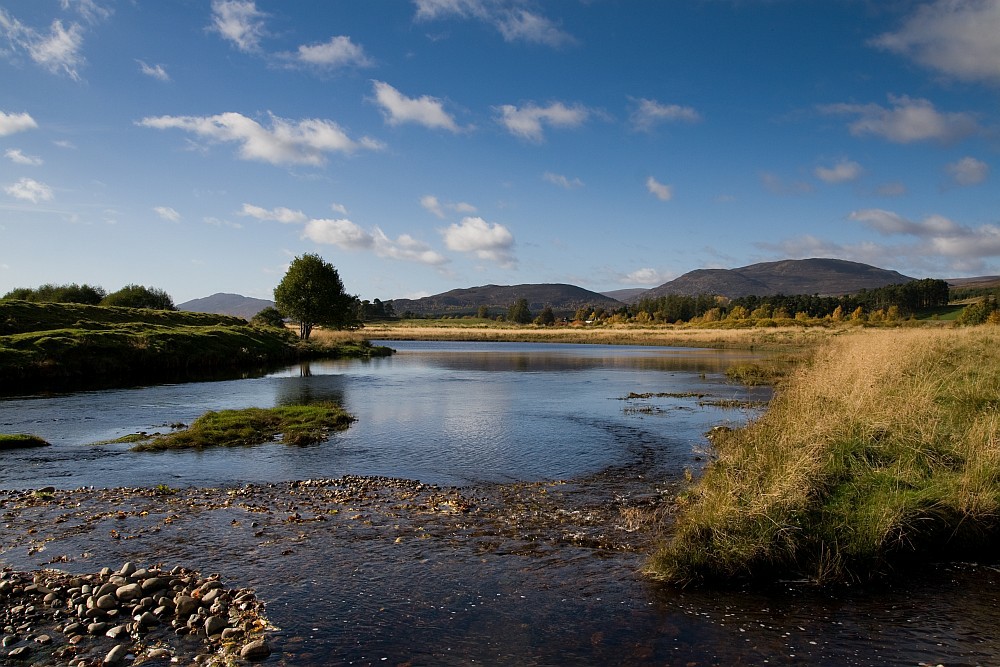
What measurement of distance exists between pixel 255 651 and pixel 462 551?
4.26 m

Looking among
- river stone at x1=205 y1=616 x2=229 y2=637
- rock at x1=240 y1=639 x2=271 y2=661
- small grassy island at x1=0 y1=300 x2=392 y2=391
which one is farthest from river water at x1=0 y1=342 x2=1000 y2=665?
small grassy island at x1=0 y1=300 x2=392 y2=391

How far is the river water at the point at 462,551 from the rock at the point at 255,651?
0.15 metres

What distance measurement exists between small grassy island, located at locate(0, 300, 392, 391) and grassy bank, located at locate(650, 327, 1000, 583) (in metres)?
37.9

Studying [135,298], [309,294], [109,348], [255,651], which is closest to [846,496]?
[255,651]

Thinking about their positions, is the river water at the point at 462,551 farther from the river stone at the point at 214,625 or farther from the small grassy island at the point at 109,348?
the small grassy island at the point at 109,348

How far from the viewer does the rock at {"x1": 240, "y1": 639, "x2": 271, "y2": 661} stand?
7.25 metres

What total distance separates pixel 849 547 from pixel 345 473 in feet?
40.2

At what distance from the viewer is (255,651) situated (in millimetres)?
7297

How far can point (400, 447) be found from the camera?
20.3 metres

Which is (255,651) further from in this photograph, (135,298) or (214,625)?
(135,298)

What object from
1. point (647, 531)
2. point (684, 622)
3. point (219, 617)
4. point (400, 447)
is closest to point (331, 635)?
point (219, 617)

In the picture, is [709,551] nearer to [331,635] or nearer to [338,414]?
[331,635]

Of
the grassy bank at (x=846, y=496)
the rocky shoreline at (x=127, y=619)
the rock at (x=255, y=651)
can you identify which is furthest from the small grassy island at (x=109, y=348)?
the grassy bank at (x=846, y=496)

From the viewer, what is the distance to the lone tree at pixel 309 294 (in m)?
84.6
